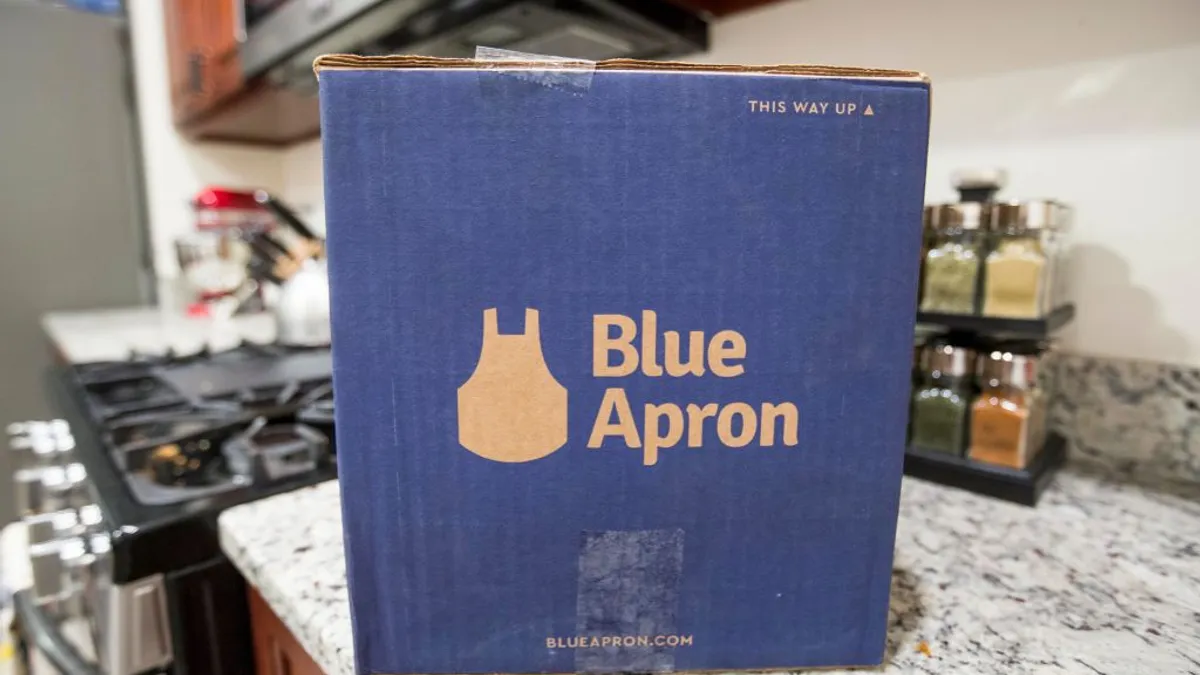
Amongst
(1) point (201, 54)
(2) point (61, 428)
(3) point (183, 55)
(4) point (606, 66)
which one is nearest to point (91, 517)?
(2) point (61, 428)

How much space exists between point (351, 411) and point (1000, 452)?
2.04 feet

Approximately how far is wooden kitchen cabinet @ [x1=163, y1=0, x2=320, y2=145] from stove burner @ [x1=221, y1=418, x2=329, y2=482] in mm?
834

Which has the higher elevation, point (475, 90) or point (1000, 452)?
point (475, 90)

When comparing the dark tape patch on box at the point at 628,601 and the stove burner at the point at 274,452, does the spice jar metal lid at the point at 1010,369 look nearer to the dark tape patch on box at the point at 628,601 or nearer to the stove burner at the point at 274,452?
the dark tape patch on box at the point at 628,601

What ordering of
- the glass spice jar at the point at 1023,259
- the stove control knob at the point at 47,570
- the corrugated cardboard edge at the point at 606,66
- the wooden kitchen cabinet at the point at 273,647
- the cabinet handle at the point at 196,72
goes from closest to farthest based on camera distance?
1. the corrugated cardboard edge at the point at 606,66
2. the wooden kitchen cabinet at the point at 273,647
3. the glass spice jar at the point at 1023,259
4. the stove control knob at the point at 47,570
5. the cabinet handle at the point at 196,72

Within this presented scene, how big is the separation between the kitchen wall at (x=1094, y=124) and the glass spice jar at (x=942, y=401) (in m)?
0.19

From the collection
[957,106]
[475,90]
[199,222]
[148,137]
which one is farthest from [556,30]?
[148,137]

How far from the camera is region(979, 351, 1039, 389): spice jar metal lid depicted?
61cm

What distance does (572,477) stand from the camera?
0.35 m

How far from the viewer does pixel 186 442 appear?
699 mm

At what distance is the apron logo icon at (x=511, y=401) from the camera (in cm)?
33

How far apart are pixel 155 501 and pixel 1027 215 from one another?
2.83 ft

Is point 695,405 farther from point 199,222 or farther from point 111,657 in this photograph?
point 199,222

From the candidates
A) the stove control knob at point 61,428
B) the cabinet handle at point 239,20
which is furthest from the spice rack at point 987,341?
the cabinet handle at point 239,20
